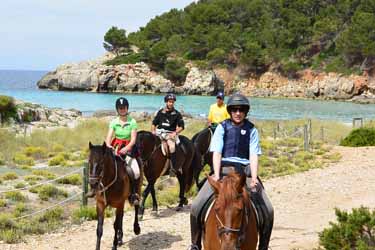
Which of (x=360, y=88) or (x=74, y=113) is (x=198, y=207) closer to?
(x=74, y=113)

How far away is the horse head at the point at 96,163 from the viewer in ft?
24.7

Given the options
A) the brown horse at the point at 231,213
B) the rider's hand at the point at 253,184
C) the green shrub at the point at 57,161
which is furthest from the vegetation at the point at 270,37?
A: the brown horse at the point at 231,213

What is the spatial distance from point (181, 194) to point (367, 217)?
18.9ft

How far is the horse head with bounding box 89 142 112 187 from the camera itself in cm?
754

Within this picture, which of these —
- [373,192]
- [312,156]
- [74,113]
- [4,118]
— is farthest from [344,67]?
[373,192]

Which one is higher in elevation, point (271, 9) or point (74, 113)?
point (271, 9)

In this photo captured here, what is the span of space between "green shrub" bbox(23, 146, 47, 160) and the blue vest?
1574 cm

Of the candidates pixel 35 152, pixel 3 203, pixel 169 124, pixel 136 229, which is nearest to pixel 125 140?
pixel 136 229

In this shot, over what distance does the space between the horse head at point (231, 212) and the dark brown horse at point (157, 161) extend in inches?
226

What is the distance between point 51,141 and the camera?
78.2ft

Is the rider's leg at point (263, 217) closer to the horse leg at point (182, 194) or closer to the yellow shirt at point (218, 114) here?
the horse leg at point (182, 194)

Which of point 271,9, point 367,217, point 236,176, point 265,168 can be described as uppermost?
point 271,9

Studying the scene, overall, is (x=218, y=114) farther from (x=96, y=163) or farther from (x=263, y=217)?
(x=263, y=217)

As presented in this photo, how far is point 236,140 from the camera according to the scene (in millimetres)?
Answer: 5512
